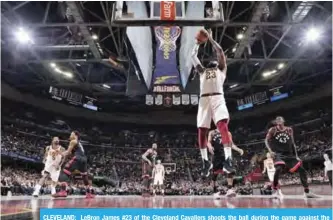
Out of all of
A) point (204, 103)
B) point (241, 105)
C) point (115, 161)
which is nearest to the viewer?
point (204, 103)

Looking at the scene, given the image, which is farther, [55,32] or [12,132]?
[12,132]

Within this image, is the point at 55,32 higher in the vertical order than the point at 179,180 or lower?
higher

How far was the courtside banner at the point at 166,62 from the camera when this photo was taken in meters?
13.3

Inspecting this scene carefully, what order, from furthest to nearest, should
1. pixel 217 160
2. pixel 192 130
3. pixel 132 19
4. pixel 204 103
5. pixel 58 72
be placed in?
pixel 192 130, pixel 58 72, pixel 217 160, pixel 132 19, pixel 204 103

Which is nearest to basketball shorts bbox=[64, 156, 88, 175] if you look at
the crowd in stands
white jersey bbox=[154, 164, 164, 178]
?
white jersey bbox=[154, 164, 164, 178]

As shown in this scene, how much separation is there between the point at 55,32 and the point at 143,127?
16.7m

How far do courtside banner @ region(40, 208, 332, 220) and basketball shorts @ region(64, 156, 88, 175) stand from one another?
21.1ft

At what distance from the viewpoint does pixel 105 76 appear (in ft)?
94.4

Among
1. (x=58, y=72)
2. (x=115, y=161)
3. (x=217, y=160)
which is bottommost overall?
(x=217, y=160)

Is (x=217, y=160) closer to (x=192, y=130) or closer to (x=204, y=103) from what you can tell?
(x=204, y=103)

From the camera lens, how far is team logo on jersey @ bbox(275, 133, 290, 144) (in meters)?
7.43

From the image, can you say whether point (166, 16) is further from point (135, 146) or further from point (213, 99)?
point (135, 146)

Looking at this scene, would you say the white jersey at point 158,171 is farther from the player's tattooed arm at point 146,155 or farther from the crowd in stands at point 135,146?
the crowd in stands at point 135,146

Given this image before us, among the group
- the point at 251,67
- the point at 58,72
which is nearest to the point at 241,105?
the point at 251,67
